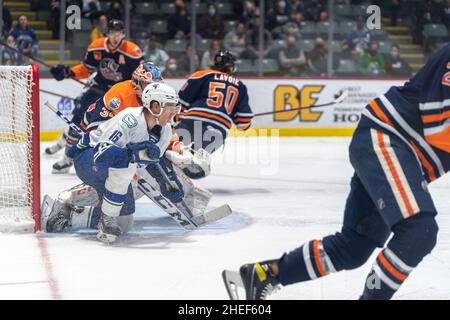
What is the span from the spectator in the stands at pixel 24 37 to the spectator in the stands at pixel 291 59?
8.69 feet

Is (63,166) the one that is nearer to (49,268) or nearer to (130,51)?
(130,51)

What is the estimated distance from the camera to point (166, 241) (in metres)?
4.57

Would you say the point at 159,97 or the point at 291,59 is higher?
the point at 159,97

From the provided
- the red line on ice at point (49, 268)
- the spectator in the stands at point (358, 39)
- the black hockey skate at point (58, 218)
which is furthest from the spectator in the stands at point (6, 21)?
the red line on ice at point (49, 268)

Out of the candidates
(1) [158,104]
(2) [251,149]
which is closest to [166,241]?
(1) [158,104]

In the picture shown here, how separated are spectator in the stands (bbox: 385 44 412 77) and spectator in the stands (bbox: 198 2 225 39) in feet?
6.31

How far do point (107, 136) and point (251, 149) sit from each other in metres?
4.64

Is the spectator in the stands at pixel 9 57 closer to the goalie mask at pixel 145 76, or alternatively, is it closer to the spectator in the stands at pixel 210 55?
the spectator in the stands at pixel 210 55

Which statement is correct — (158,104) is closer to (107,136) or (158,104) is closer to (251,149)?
(107,136)

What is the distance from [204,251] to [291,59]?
6.16 m

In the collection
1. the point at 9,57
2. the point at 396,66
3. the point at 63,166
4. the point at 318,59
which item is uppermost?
the point at 9,57

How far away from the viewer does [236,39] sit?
33.7ft

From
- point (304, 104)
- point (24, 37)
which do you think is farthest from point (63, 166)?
point (304, 104)

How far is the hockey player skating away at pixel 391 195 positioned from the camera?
9.00 feet
